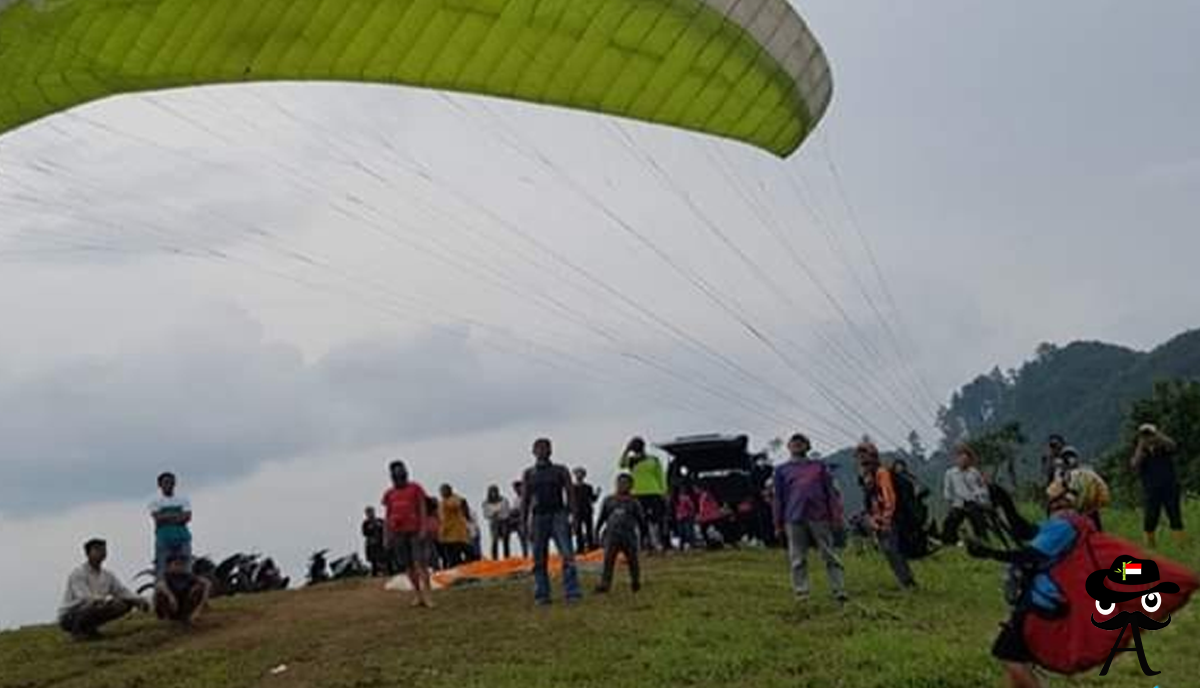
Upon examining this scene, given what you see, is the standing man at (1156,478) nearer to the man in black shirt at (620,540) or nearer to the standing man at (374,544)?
the man in black shirt at (620,540)

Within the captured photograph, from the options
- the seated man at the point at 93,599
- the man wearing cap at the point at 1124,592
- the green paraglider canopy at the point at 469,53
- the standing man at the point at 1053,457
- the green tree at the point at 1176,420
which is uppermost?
the green tree at the point at 1176,420

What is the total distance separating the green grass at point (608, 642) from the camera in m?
9.62

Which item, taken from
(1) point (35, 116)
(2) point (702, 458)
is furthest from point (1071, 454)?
(1) point (35, 116)

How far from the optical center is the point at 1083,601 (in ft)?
23.2

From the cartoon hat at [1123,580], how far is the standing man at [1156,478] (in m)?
8.00

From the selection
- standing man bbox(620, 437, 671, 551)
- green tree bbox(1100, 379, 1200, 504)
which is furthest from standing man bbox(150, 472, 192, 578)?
green tree bbox(1100, 379, 1200, 504)

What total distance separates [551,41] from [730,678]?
3.60 m

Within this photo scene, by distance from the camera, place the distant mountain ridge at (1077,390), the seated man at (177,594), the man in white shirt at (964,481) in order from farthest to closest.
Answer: the distant mountain ridge at (1077,390), the seated man at (177,594), the man in white shirt at (964,481)

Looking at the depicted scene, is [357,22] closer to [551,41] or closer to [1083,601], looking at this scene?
[551,41]

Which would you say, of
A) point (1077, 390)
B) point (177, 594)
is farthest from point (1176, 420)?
point (1077, 390)

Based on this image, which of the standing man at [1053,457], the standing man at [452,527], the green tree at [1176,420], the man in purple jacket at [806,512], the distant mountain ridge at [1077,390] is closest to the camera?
the man in purple jacket at [806,512]

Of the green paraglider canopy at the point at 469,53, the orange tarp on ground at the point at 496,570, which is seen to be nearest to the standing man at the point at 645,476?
the orange tarp on ground at the point at 496,570

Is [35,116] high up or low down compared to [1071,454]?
up

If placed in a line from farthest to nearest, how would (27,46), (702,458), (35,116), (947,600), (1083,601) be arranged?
(702,458)
(947,600)
(35,116)
(27,46)
(1083,601)
